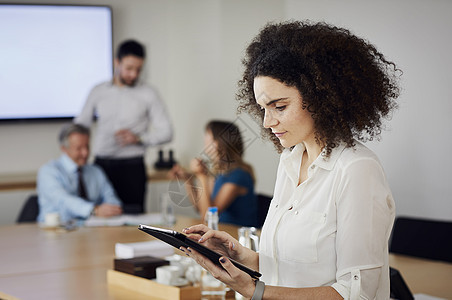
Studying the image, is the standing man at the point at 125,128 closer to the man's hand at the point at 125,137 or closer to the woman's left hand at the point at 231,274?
the man's hand at the point at 125,137

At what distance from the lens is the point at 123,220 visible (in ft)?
13.2

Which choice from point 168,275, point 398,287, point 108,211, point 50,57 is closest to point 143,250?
point 168,275

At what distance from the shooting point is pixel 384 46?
14.1 feet

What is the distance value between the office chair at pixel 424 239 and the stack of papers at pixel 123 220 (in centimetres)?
136

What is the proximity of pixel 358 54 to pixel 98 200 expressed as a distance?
328cm

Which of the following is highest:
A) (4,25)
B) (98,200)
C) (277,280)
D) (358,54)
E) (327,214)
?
(4,25)

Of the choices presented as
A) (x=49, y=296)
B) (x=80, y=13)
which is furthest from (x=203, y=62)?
(x=49, y=296)

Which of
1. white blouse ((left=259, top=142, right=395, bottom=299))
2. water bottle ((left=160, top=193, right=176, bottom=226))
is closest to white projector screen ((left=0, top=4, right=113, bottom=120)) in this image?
water bottle ((left=160, top=193, right=176, bottom=226))

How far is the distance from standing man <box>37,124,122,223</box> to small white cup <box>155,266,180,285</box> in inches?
75.0

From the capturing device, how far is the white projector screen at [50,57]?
19.3 ft

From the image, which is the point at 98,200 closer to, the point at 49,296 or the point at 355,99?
the point at 49,296

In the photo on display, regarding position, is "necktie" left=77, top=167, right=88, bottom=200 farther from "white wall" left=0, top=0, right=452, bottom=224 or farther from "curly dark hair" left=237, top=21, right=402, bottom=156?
"curly dark hair" left=237, top=21, right=402, bottom=156

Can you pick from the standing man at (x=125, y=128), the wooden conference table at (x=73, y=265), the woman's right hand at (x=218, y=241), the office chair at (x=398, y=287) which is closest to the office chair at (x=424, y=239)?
the wooden conference table at (x=73, y=265)

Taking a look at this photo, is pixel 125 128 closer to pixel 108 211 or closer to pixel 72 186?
pixel 72 186
